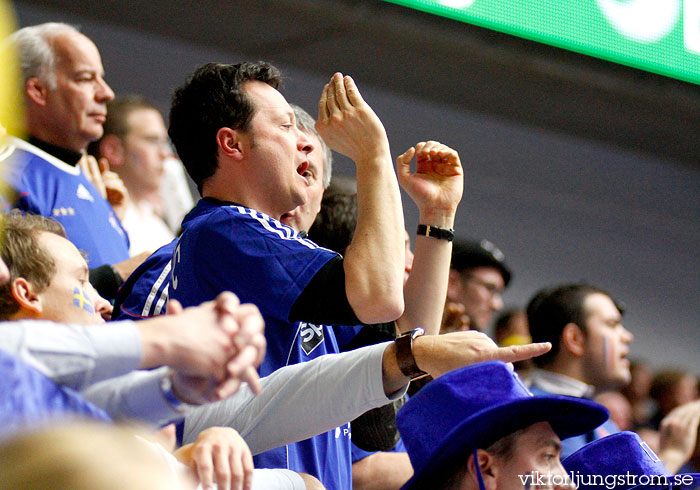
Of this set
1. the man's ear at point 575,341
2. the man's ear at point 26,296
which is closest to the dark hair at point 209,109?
the man's ear at point 26,296

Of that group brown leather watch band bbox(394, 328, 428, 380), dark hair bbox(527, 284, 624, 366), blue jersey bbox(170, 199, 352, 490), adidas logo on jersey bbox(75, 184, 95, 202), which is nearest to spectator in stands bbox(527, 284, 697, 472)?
dark hair bbox(527, 284, 624, 366)

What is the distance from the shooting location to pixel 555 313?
10.9 ft

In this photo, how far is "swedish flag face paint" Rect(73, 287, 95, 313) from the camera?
1.60m

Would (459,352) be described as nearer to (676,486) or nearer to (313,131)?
(676,486)

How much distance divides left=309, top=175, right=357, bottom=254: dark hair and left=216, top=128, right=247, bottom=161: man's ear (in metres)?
0.53

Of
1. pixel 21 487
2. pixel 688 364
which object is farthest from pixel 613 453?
pixel 688 364

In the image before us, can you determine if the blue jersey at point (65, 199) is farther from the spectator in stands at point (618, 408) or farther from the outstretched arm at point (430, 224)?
the spectator in stands at point (618, 408)

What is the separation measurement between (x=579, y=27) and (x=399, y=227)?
1.66 m

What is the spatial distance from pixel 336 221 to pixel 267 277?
2.62ft

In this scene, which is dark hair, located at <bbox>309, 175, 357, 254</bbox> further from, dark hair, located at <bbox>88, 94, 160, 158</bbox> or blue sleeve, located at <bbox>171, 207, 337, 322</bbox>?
dark hair, located at <bbox>88, 94, 160, 158</bbox>

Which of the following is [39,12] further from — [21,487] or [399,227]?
[21,487]

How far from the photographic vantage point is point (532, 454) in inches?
60.7

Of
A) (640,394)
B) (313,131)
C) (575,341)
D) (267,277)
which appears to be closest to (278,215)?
(267,277)

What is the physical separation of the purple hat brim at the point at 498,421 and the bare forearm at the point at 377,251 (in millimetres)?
230
